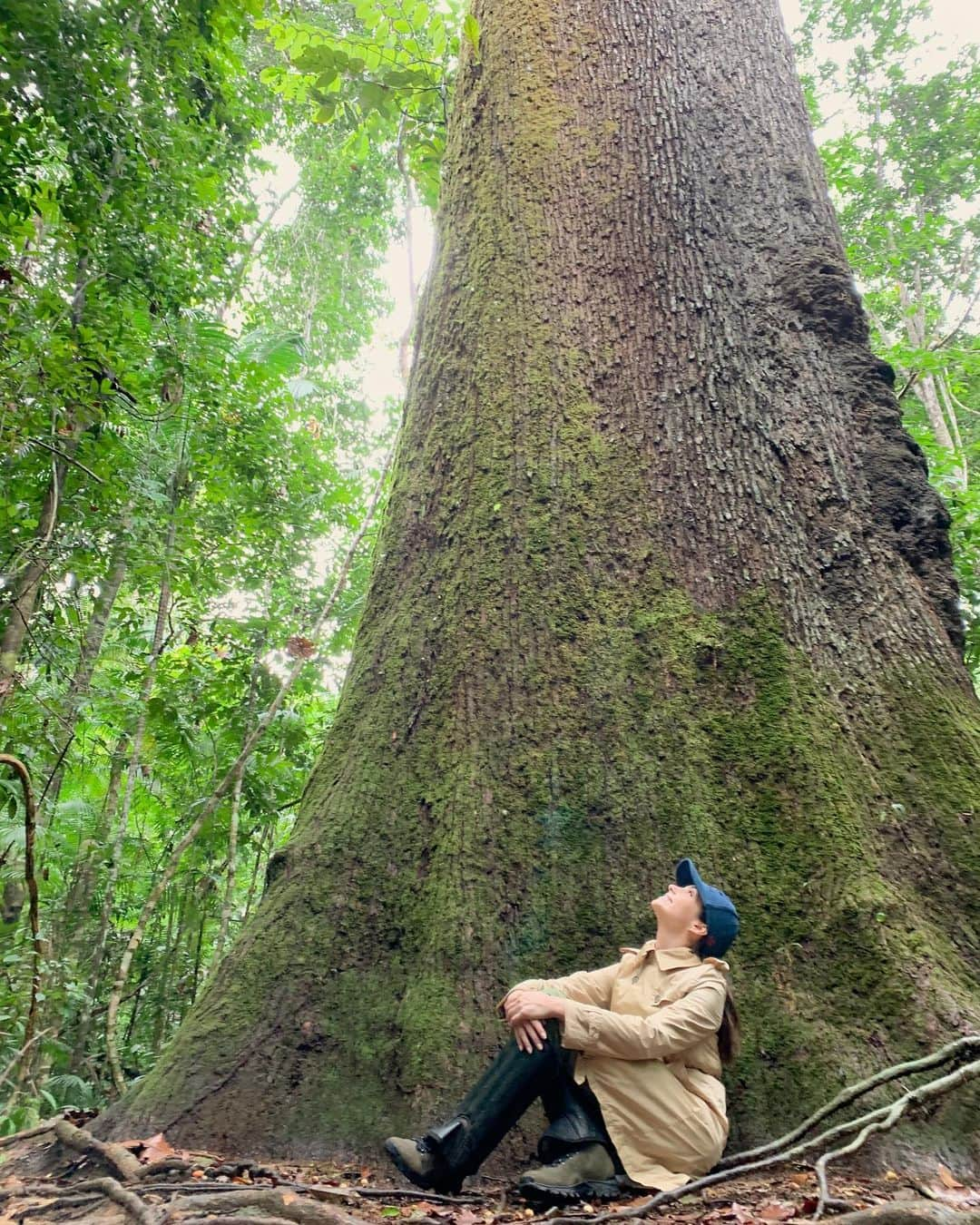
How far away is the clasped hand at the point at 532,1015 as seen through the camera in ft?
6.85

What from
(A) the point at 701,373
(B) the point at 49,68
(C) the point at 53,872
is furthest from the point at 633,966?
(C) the point at 53,872

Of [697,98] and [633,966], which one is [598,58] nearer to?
[697,98]

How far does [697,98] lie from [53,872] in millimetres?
7095

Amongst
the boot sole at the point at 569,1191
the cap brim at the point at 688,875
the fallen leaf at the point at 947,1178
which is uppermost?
the cap brim at the point at 688,875

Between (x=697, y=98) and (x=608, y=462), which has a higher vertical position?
(x=697, y=98)

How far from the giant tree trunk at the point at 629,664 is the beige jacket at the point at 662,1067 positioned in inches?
7.6

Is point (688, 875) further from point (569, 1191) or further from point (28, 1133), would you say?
point (28, 1133)

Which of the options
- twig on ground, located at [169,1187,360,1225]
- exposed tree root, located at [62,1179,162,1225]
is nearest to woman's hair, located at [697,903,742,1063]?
twig on ground, located at [169,1187,360,1225]

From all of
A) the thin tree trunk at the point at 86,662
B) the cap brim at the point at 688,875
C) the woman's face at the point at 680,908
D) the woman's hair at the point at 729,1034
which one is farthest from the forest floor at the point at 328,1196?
the thin tree trunk at the point at 86,662

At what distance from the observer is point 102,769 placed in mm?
8039

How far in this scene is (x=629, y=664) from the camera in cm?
287

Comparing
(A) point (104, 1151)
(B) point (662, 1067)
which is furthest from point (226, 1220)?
(B) point (662, 1067)

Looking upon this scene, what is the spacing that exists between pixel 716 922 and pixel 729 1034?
0.30m

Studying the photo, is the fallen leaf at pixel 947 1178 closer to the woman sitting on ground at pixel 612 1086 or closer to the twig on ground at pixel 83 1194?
the woman sitting on ground at pixel 612 1086
